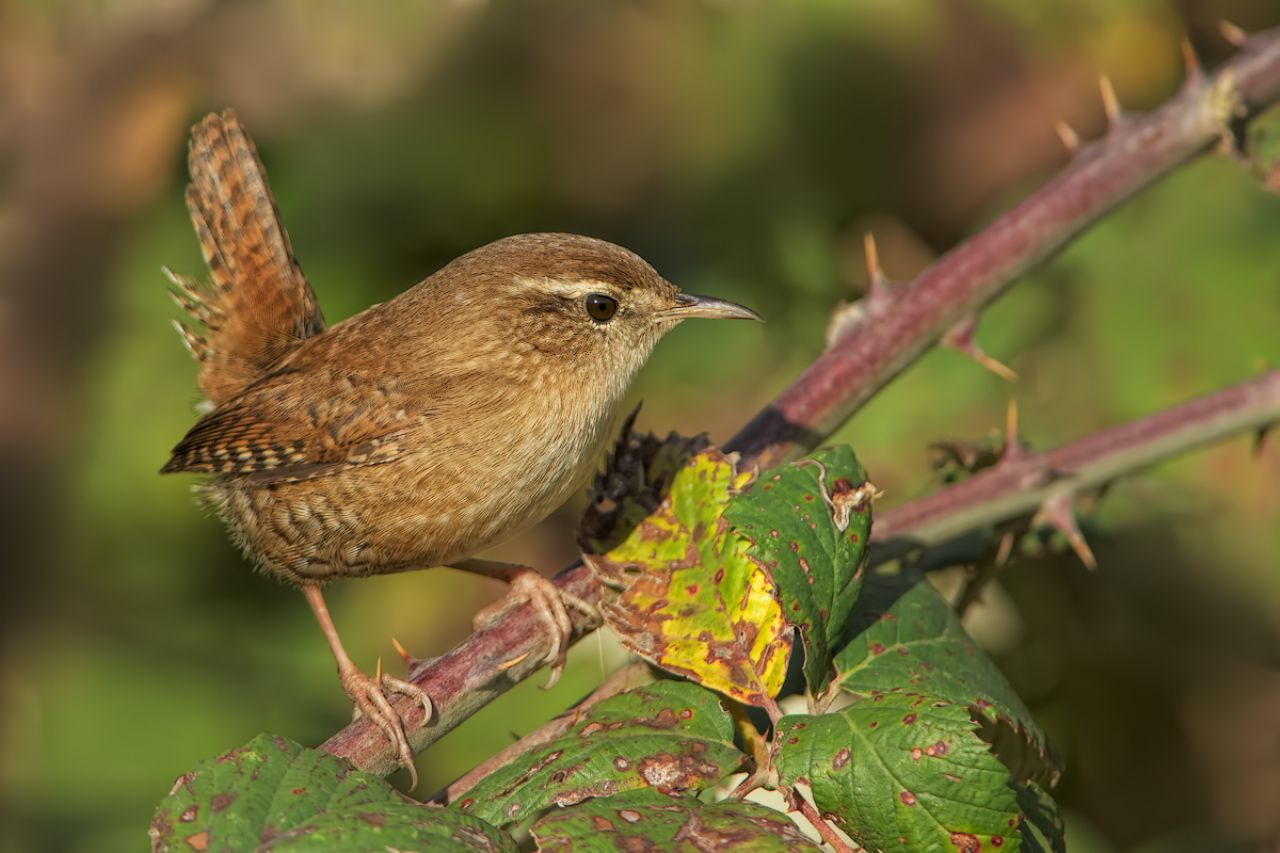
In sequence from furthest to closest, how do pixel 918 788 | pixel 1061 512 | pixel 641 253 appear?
pixel 641 253 → pixel 1061 512 → pixel 918 788

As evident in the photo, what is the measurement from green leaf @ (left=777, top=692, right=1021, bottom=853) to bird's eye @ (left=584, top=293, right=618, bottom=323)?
1.44 metres

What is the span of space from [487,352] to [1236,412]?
1.38 m

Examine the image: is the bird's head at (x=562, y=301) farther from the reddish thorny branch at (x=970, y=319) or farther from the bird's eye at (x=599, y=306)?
the reddish thorny branch at (x=970, y=319)

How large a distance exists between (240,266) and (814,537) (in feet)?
7.10

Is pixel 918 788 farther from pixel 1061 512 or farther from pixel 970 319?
pixel 970 319

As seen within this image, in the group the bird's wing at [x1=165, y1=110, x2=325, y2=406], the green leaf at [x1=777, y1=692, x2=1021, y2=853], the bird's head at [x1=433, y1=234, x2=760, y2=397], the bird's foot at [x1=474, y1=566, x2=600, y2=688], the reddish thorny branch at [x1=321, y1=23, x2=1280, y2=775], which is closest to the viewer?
the green leaf at [x1=777, y1=692, x2=1021, y2=853]

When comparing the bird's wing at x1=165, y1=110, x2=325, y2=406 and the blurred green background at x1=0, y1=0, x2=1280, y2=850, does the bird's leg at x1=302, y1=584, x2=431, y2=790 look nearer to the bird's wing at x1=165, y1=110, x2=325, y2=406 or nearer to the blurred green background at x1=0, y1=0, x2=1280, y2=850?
the blurred green background at x1=0, y1=0, x2=1280, y2=850

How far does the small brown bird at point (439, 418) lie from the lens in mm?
2479

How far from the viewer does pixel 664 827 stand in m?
1.41

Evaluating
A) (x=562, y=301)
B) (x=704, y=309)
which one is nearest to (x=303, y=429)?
(x=562, y=301)

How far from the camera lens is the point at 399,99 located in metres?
3.96

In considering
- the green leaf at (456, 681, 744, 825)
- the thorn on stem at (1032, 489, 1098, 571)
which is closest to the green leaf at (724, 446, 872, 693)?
the green leaf at (456, 681, 744, 825)

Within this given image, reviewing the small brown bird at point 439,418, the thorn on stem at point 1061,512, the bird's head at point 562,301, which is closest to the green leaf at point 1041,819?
the thorn on stem at point 1061,512

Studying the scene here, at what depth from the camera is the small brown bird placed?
2.48 metres
